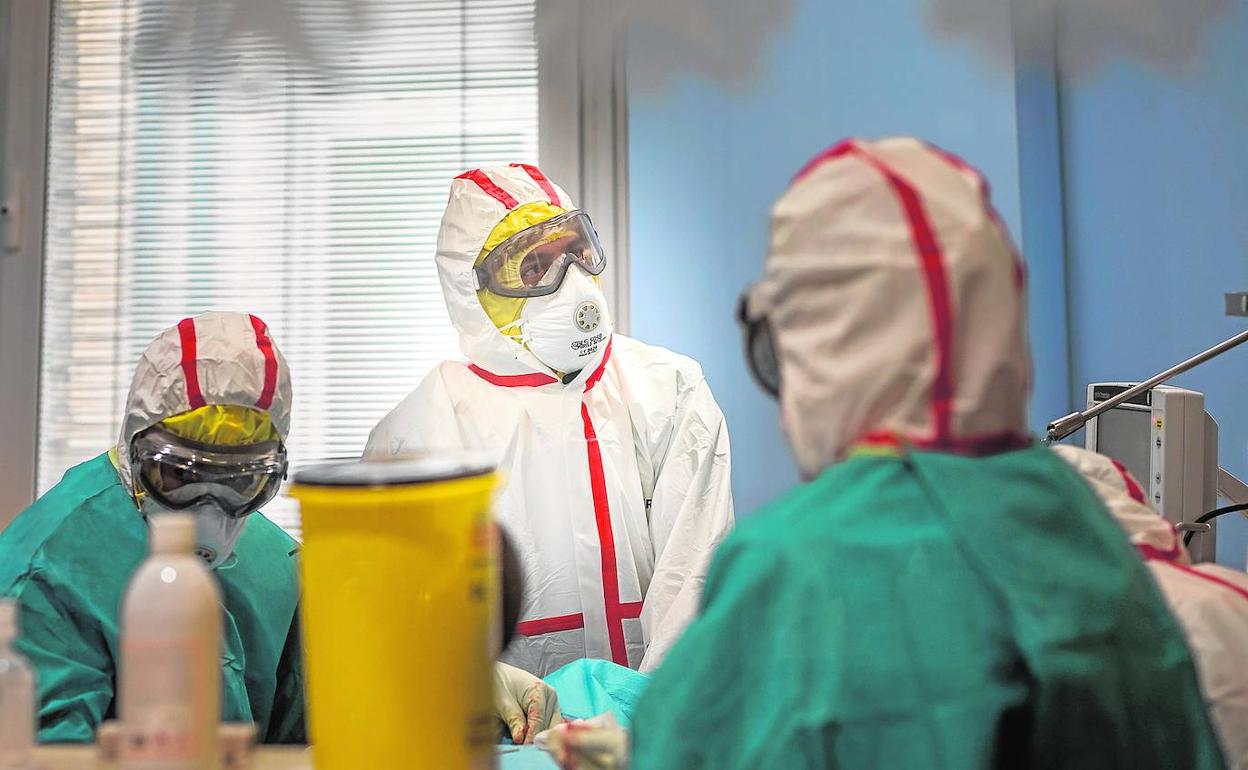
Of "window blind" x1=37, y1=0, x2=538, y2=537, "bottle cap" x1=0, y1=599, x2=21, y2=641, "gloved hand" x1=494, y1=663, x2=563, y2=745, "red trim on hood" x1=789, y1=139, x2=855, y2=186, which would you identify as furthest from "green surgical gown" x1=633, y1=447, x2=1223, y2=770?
"window blind" x1=37, y1=0, x2=538, y2=537

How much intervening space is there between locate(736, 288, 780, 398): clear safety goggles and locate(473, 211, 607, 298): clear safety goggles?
1486 mm

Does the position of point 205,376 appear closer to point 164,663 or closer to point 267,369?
point 267,369

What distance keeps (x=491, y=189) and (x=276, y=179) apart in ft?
3.57

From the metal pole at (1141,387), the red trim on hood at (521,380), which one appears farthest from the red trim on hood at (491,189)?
the metal pole at (1141,387)

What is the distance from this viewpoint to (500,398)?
8.28 ft

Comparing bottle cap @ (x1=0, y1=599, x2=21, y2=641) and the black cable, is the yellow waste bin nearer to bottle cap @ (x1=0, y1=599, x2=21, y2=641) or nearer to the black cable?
bottle cap @ (x1=0, y1=599, x2=21, y2=641)

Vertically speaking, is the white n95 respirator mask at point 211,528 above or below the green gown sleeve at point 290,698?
above

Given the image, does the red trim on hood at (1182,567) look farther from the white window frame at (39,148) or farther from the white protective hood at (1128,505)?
the white window frame at (39,148)

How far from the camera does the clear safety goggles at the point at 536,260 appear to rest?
248 cm

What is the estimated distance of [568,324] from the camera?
2.45 metres

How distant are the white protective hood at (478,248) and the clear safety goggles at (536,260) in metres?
0.05

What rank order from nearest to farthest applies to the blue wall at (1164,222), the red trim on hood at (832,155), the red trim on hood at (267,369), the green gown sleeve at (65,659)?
the red trim on hood at (832,155)
the green gown sleeve at (65,659)
the red trim on hood at (267,369)
the blue wall at (1164,222)

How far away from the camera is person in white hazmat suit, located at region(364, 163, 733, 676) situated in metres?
2.40

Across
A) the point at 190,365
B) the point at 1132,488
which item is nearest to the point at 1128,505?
the point at 1132,488
